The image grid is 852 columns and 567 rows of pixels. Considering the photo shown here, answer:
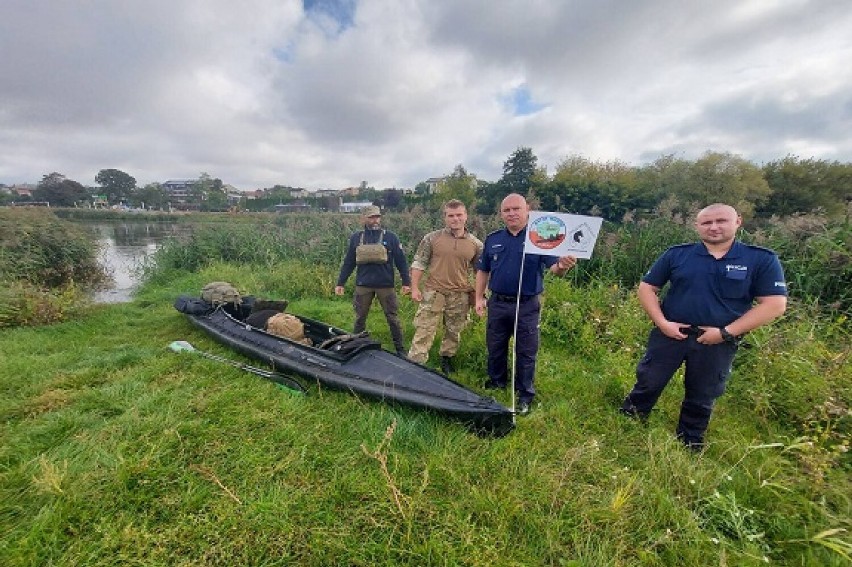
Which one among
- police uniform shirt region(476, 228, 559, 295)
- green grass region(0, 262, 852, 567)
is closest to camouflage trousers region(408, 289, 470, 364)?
green grass region(0, 262, 852, 567)

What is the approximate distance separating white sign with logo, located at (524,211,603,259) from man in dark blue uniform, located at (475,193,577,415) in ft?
0.68

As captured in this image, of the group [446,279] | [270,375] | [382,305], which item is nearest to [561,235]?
[446,279]

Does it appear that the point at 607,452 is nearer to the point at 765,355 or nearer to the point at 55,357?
the point at 765,355

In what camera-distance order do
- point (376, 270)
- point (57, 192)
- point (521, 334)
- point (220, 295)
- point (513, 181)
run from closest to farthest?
point (521, 334)
point (376, 270)
point (220, 295)
point (513, 181)
point (57, 192)

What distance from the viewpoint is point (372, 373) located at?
3.00 meters

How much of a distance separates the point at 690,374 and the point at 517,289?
1416 millimetres

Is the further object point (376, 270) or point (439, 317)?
point (376, 270)

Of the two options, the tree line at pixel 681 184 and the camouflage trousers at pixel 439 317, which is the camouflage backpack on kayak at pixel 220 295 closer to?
the camouflage trousers at pixel 439 317

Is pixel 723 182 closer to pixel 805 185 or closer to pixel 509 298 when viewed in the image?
pixel 805 185

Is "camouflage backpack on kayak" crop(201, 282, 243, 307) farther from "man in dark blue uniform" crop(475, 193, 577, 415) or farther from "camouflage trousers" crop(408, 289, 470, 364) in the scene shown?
"man in dark blue uniform" crop(475, 193, 577, 415)

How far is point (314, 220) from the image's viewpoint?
11461 mm

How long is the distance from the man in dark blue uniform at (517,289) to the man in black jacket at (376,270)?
1.42 meters

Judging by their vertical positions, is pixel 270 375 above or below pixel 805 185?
below

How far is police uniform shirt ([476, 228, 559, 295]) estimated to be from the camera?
303 cm
